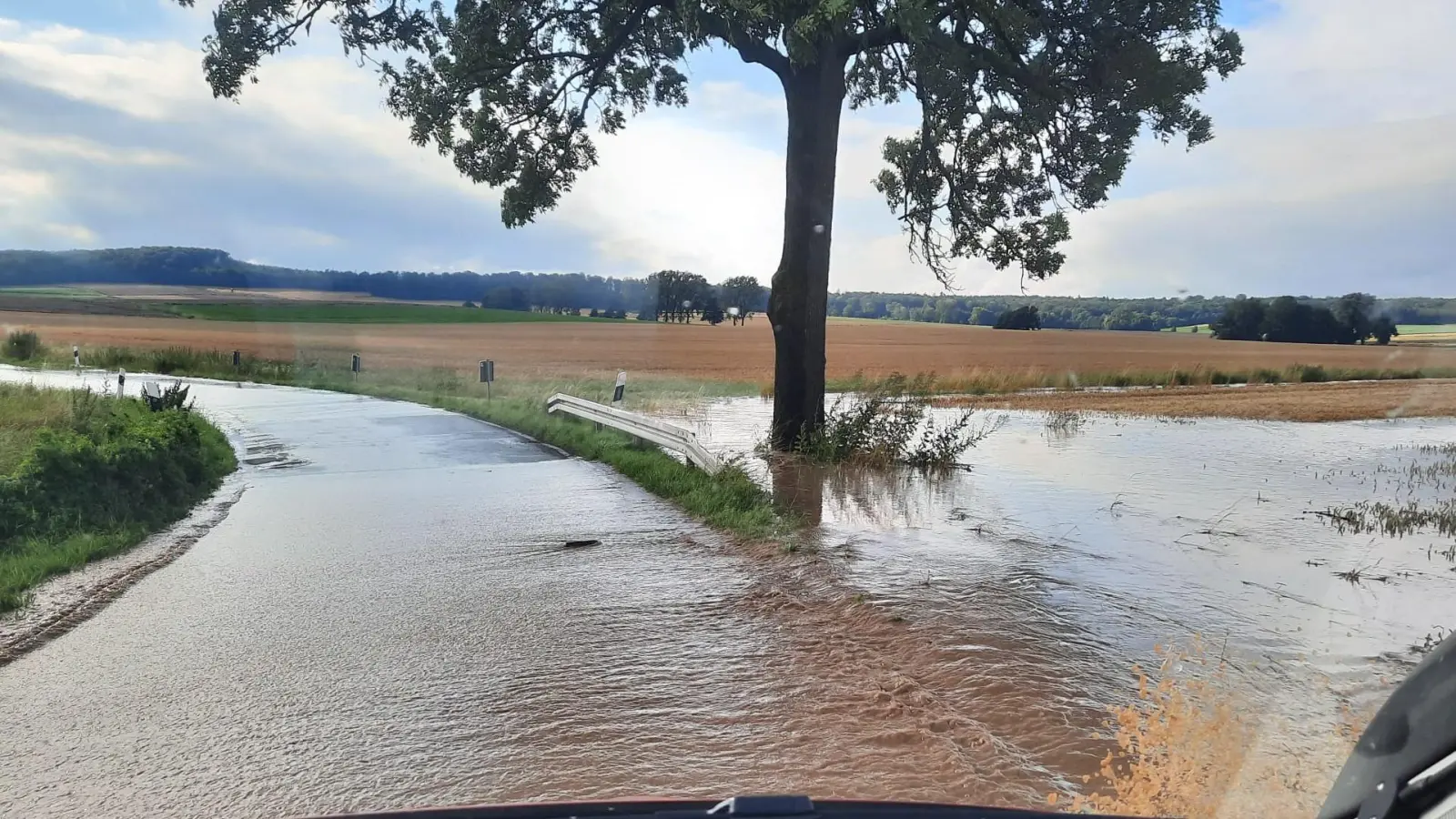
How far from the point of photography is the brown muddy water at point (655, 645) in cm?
454

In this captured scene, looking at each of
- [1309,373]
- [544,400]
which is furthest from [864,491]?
[1309,373]

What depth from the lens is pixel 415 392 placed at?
104 ft

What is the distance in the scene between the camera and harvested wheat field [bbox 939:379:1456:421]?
2569 cm

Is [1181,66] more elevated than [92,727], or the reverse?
[1181,66]

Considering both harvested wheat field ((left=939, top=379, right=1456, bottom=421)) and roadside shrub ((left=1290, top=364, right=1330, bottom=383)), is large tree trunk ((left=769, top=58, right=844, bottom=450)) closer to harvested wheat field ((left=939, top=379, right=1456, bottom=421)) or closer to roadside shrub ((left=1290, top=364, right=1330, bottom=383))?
harvested wheat field ((left=939, top=379, right=1456, bottom=421))

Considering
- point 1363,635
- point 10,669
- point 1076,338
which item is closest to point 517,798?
point 10,669

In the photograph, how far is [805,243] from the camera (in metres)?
15.5

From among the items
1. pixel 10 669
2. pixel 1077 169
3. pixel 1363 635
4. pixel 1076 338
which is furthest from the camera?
pixel 1076 338

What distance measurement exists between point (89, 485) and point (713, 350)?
181 feet

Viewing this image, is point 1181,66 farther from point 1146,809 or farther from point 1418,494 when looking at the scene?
point 1146,809

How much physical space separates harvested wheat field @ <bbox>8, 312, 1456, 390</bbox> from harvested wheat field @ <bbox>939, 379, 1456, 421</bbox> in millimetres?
1236

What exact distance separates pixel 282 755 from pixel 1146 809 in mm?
3847

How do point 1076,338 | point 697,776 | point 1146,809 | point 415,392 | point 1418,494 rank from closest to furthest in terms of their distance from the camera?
point 1146,809, point 697,776, point 1418,494, point 415,392, point 1076,338

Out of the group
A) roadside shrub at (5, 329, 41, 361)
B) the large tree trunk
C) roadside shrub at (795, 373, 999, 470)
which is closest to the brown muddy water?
roadside shrub at (795, 373, 999, 470)
